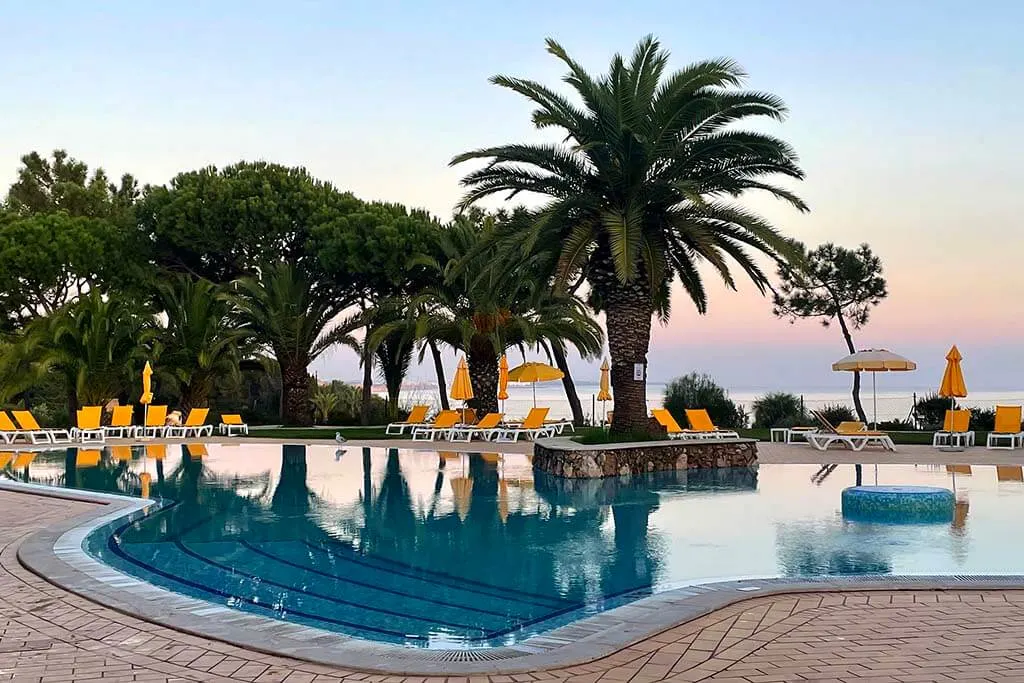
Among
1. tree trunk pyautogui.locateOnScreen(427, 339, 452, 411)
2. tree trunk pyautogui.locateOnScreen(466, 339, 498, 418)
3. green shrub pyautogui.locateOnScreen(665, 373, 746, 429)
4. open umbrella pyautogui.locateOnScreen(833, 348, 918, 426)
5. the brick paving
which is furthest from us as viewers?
tree trunk pyautogui.locateOnScreen(427, 339, 452, 411)

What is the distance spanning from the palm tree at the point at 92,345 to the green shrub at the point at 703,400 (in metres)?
17.2

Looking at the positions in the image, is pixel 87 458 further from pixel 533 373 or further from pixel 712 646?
pixel 712 646

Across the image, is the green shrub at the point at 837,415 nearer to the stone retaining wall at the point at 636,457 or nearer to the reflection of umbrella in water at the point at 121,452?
the stone retaining wall at the point at 636,457

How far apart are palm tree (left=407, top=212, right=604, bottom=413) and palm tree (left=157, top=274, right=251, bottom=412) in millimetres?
7304

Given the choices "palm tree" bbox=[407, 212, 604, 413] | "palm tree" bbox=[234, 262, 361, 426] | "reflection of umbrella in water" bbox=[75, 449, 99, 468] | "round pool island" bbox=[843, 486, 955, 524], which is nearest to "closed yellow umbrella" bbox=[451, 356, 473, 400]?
"palm tree" bbox=[407, 212, 604, 413]

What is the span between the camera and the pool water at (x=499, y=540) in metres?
6.71

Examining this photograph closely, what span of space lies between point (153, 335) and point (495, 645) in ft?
85.3

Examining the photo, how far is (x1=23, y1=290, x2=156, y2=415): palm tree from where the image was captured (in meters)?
27.1

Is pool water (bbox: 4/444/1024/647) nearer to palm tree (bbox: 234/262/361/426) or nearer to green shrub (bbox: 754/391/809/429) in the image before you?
green shrub (bbox: 754/391/809/429)

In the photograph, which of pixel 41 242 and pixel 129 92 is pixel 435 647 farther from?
pixel 41 242

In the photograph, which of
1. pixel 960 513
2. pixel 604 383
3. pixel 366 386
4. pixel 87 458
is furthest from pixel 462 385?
pixel 960 513

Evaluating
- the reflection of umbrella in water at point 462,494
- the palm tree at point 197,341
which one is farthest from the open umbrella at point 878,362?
the palm tree at point 197,341

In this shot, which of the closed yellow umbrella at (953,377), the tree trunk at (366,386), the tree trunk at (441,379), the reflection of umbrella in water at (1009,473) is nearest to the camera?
the reflection of umbrella in water at (1009,473)

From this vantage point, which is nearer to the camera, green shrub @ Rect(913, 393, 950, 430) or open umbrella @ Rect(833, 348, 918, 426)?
open umbrella @ Rect(833, 348, 918, 426)
